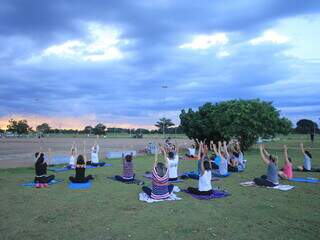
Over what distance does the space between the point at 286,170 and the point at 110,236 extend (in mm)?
10157

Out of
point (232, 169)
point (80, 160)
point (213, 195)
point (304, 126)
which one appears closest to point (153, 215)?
point (213, 195)

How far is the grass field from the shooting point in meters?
6.92

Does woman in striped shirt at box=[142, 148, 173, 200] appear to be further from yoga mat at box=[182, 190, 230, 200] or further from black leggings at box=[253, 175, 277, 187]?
black leggings at box=[253, 175, 277, 187]

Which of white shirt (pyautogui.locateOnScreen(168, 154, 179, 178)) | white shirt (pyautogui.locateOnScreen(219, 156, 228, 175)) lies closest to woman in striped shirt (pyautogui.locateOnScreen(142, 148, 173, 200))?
white shirt (pyautogui.locateOnScreen(168, 154, 179, 178))

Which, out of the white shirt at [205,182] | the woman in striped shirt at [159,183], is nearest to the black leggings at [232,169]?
the white shirt at [205,182]

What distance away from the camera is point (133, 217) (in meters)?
8.16

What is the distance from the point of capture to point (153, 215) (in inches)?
328

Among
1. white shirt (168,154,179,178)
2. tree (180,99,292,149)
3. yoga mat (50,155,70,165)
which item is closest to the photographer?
white shirt (168,154,179,178)

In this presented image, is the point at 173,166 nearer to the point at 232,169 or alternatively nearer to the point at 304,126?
the point at 232,169

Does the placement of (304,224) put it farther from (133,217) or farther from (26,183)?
(26,183)

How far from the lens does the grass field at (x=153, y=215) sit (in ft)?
22.7

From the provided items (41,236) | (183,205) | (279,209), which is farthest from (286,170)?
(41,236)

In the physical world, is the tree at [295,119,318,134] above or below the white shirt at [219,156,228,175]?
above

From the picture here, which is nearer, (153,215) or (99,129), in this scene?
(153,215)
